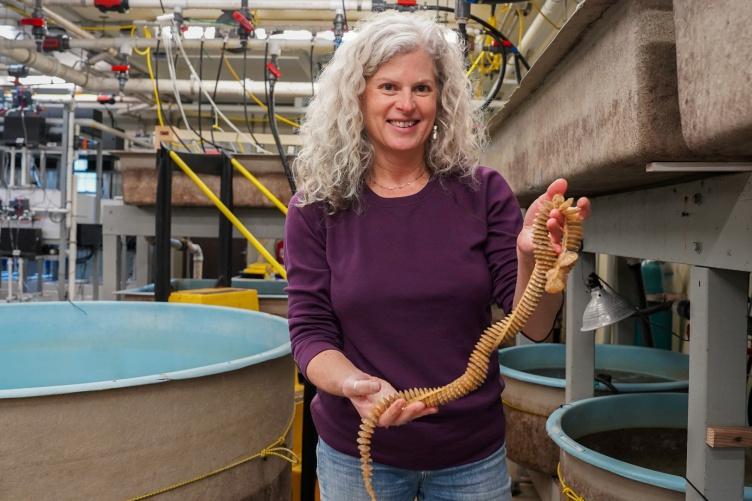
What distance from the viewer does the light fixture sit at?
5.85 ft

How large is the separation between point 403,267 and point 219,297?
6.06 ft

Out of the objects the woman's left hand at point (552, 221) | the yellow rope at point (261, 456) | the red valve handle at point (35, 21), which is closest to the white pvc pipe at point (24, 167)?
the red valve handle at point (35, 21)

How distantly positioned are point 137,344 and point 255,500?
879mm

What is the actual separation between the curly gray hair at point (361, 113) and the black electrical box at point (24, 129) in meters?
5.18

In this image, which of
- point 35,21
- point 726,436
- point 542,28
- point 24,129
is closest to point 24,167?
point 24,129

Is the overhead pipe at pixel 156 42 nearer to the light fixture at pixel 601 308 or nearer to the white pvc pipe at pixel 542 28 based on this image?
the white pvc pipe at pixel 542 28

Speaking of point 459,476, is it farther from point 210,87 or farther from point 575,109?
point 210,87

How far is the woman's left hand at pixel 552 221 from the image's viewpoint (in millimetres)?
714

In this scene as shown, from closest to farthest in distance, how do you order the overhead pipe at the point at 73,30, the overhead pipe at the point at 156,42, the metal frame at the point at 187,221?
the metal frame at the point at 187,221, the overhead pipe at the point at 156,42, the overhead pipe at the point at 73,30

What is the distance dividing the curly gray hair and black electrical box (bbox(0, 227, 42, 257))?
563 cm

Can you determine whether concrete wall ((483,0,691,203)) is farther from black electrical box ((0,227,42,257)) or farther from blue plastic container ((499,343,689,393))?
black electrical box ((0,227,42,257))

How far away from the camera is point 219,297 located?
8.68 ft

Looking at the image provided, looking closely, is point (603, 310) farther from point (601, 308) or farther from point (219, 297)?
point (219, 297)

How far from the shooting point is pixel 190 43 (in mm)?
3664
